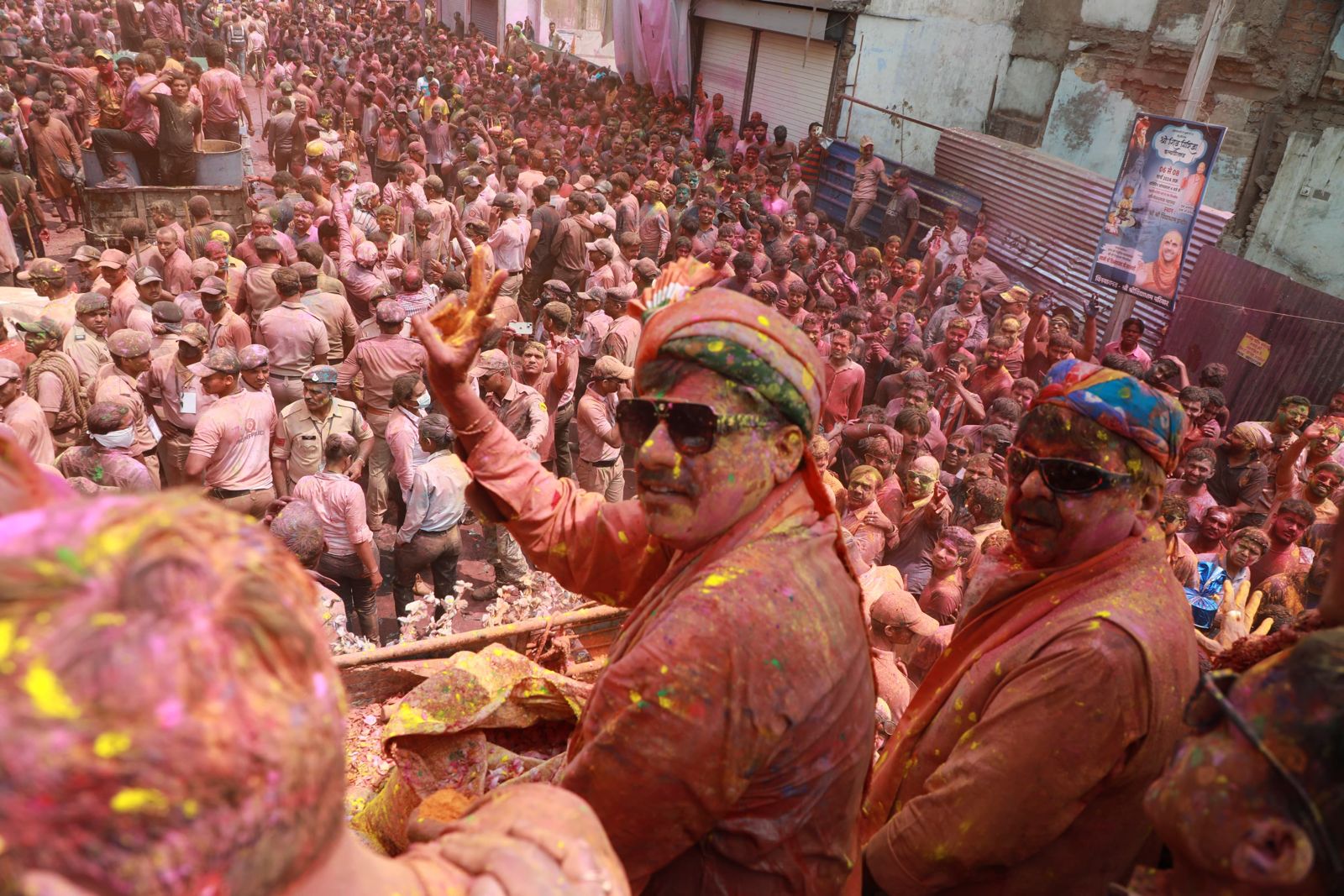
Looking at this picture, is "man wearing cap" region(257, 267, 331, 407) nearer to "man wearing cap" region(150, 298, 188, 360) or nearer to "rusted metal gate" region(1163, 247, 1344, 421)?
"man wearing cap" region(150, 298, 188, 360)

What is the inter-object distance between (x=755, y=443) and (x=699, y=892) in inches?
37.5

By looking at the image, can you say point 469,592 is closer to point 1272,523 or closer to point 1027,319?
point 1272,523

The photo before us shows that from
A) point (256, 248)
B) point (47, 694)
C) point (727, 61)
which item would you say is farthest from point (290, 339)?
point (727, 61)

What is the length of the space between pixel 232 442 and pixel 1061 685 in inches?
214

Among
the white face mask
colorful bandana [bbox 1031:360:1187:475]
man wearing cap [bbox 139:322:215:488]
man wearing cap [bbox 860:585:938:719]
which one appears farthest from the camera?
man wearing cap [bbox 139:322:215:488]

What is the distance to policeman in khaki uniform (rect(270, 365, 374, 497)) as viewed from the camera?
617cm

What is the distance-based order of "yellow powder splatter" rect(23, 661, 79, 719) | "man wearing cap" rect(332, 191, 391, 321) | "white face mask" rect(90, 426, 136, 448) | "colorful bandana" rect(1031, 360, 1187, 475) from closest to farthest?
"yellow powder splatter" rect(23, 661, 79, 719), "colorful bandana" rect(1031, 360, 1187, 475), "white face mask" rect(90, 426, 136, 448), "man wearing cap" rect(332, 191, 391, 321)

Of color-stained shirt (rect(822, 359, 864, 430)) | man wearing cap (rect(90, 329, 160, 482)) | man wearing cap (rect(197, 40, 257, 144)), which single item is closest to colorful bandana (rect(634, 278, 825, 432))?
man wearing cap (rect(90, 329, 160, 482))

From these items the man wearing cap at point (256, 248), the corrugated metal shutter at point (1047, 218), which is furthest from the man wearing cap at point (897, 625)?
the corrugated metal shutter at point (1047, 218)

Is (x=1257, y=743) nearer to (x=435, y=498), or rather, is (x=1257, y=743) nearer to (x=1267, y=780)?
(x=1267, y=780)

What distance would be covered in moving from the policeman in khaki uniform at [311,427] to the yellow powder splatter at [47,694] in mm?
5627

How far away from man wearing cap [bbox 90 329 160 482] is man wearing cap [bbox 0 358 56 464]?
387 millimetres

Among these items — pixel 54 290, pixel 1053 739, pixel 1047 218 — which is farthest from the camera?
pixel 1047 218

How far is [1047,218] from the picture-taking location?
1395cm
